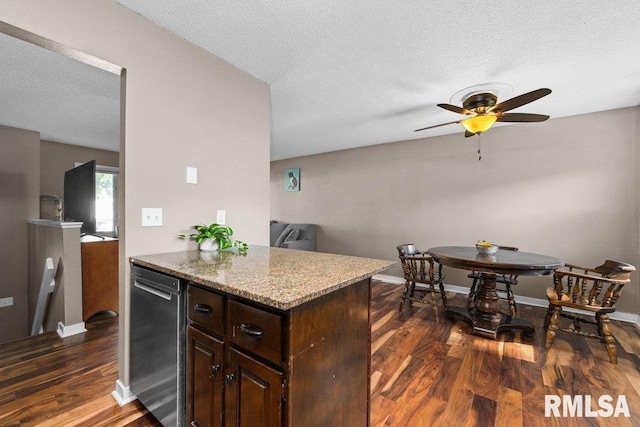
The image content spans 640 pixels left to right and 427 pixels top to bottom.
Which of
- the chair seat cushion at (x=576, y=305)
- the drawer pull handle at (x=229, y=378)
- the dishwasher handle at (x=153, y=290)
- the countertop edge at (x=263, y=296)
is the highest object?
the countertop edge at (x=263, y=296)

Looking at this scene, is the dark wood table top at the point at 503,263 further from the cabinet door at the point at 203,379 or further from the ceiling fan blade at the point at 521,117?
the cabinet door at the point at 203,379

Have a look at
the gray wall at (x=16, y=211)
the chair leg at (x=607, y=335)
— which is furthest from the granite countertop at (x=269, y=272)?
the gray wall at (x=16, y=211)

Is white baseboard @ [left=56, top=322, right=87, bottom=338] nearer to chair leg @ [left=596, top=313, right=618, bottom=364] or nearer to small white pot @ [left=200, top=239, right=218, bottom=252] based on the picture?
small white pot @ [left=200, top=239, right=218, bottom=252]

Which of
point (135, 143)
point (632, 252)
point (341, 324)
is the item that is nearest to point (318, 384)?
point (341, 324)

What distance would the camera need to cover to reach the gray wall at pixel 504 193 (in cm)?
302

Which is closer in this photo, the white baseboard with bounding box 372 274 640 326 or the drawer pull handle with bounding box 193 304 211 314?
the drawer pull handle with bounding box 193 304 211 314

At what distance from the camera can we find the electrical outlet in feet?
6.75

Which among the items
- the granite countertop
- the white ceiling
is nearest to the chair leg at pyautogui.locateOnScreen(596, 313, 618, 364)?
the white ceiling

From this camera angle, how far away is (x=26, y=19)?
126cm

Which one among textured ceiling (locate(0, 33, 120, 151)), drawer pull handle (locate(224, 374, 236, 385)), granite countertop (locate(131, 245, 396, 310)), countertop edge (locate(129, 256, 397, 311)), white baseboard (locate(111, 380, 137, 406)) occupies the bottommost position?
white baseboard (locate(111, 380, 137, 406))

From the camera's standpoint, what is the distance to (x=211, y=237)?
1876 mm

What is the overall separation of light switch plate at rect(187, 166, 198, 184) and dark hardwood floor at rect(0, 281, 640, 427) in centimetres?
143

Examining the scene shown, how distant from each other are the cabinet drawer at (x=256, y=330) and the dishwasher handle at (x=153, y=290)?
1.57ft

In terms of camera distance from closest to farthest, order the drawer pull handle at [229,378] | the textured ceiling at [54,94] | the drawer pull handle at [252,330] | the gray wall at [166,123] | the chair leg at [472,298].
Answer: the drawer pull handle at [252,330] → the drawer pull handle at [229,378] → the gray wall at [166,123] → the textured ceiling at [54,94] → the chair leg at [472,298]
